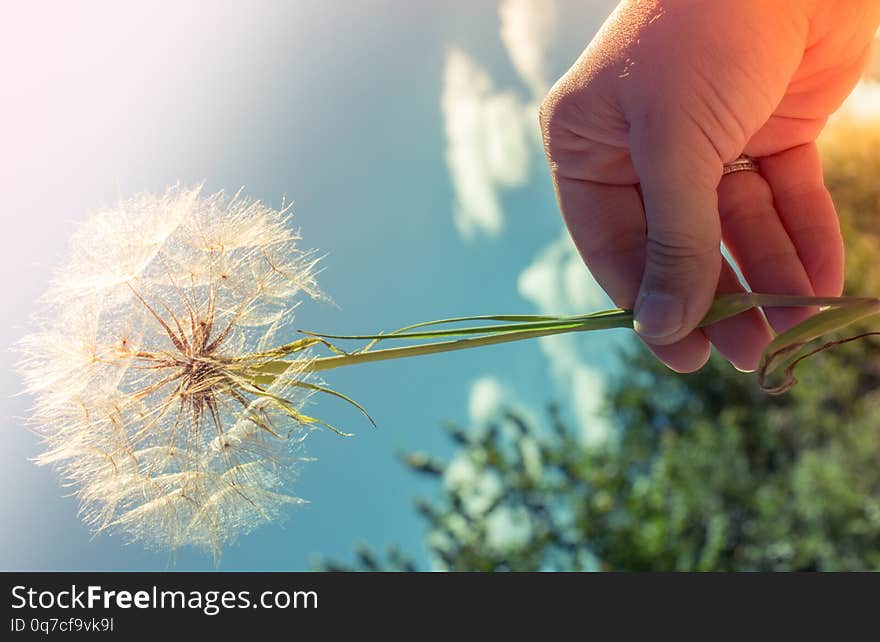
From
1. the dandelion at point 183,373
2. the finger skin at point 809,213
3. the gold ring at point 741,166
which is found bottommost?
the dandelion at point 183,373

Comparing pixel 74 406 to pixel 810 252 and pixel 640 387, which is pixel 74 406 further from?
pixel 640 387

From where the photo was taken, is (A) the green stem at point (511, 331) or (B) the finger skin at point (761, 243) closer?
(A) the green stem at point (511, 331)

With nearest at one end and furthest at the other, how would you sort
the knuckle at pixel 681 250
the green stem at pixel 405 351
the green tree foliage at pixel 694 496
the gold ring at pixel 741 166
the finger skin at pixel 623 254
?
the green stem at pixel 405 351 < the knuckle at pixel 681 250 < the finger skin at pixel 623 254 < the gold ring at pixel 741 166 < the green tree foliage at pixel 694 496

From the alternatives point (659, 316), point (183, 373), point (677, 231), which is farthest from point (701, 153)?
point (183, 373)

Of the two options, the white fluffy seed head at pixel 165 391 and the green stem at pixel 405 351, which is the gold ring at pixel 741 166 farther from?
the white fluffy seed head at pixel 165 391

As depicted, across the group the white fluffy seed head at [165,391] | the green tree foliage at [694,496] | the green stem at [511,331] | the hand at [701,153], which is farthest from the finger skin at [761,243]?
the green tree foliage at [694,496]

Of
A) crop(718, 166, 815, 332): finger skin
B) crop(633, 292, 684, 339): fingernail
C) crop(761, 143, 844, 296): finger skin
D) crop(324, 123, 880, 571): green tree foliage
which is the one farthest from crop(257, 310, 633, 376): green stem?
crop(324, 123, 880, 571): green tree foliage

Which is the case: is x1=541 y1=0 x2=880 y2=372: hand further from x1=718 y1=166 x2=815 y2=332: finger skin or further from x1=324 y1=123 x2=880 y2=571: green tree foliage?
x1=324 y1=123 x2=880 y2=571: green tree foliage

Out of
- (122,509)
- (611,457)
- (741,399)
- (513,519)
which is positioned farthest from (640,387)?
(122,509)
